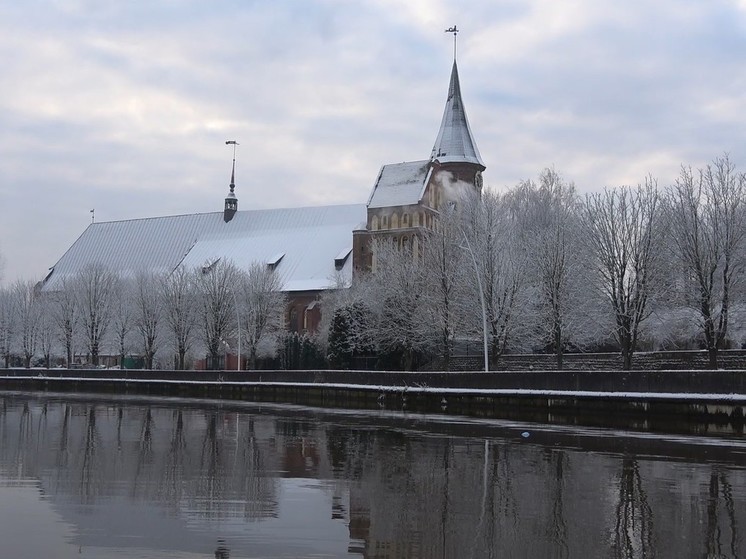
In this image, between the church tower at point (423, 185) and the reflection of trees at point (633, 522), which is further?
the church tower at point (423, 185)

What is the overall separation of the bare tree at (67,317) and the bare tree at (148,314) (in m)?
6.38

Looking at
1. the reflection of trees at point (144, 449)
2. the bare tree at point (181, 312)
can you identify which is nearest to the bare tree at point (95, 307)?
the bare tree at point (181, 312)

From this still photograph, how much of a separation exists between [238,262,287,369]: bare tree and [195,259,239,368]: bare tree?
51.6 inches

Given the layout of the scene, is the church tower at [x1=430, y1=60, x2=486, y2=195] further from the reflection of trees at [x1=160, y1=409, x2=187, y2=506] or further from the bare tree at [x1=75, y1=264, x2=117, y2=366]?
the reflection of trees at [x1=160, y1=409, x2=187, y2=506]

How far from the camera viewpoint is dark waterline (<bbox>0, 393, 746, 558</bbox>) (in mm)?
9453

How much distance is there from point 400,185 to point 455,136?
809 cm

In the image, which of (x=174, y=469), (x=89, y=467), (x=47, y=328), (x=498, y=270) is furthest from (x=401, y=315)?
(x=47, y=328)

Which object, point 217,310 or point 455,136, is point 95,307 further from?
point 455,136

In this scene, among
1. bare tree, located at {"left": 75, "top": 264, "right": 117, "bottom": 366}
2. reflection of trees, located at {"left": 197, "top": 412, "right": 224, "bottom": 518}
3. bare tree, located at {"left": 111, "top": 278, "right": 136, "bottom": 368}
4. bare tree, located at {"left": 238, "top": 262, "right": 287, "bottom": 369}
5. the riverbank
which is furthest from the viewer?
bare tree, located at {"left": 75, "top": 264, "right": 117, "bottom": 366}

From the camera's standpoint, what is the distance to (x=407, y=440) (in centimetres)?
2294

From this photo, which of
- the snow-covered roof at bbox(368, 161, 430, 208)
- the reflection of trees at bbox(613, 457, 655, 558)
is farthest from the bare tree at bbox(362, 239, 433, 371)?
the reflection of trees at bbox(613, 457, 655, 558)

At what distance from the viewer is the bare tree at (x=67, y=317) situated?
77125mm

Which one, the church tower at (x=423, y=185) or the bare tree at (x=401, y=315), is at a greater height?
the church tower at (x=423, y=185)

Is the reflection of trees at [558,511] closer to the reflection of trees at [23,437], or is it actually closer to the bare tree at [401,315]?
the reflection of trees at [23,437]
